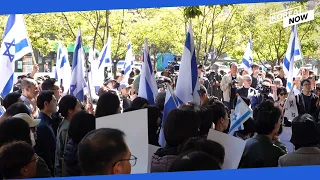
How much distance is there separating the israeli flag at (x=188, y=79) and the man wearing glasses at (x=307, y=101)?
298 centimetres

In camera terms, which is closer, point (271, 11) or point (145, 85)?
point (145, 85)

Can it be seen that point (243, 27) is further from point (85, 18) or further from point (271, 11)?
point (85, 18)

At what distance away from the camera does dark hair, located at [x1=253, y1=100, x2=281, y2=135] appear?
327 centimetres

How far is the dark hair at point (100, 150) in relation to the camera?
1836 millimetres

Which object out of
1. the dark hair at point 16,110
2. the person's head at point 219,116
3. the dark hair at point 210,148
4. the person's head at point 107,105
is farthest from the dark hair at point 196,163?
the dark hair at point 16,110

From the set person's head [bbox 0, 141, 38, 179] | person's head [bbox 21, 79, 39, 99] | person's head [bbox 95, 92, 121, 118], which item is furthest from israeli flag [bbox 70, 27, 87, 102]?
person's head [bbox 0, 141, 38, 179]

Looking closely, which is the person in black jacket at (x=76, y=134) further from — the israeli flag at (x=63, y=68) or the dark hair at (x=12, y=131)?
the israeli flag at (x=63, y=68)

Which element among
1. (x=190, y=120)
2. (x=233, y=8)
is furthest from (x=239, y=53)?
(x=190, y=120)

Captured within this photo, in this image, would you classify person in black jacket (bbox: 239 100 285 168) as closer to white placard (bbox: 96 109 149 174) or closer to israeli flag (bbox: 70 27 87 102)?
white placard (bbox: 96 109 149 174)

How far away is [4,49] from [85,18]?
13669 mm

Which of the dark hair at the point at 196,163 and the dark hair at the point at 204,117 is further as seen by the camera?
the dark hair at the point at 204,117

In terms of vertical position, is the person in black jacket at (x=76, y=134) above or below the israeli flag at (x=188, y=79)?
below

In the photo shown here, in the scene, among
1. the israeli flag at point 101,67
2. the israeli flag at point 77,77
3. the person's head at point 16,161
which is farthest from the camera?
the israeli flag at point 101,67

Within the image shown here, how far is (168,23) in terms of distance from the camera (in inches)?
784
